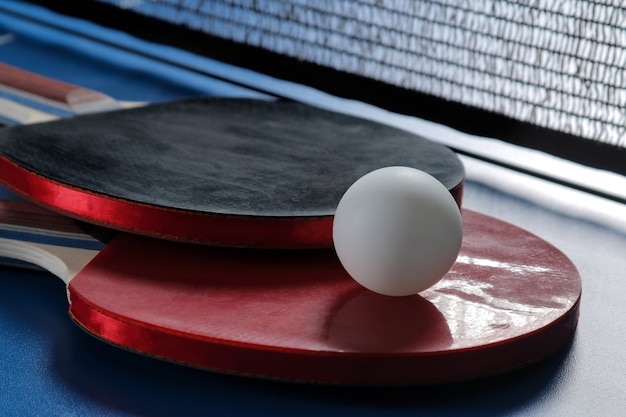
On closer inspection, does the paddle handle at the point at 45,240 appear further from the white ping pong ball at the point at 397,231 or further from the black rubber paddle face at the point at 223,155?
the white ping pong ball at the point at 397,231

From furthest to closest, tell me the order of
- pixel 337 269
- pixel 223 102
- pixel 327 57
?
pixel 327 57 → pixel 223 102 → pixel 337 269

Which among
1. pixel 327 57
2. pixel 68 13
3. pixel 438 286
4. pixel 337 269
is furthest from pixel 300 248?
pixel 68 13

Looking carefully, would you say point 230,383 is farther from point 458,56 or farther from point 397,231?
point 458,56

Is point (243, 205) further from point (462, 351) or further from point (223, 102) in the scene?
point (223, 102)

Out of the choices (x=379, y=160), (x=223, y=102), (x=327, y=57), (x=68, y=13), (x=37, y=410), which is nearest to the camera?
(x=37, y=410)

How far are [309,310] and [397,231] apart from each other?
0.69 feet

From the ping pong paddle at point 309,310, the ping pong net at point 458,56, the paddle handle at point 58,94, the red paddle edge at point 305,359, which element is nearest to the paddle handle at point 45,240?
the ping pong paddle at point 309,310

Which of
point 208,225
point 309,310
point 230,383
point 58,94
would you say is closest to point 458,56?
point 58,94

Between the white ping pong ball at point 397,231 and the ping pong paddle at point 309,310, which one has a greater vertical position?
the white ping pong ball at point 397,231

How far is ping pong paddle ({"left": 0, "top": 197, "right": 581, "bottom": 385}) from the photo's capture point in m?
1.48

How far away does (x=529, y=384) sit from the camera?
161 centimetres

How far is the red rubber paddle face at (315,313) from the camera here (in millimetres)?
1480

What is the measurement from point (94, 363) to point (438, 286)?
Answer: 0.64m

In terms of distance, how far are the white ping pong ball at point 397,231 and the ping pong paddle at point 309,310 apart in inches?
2.8
